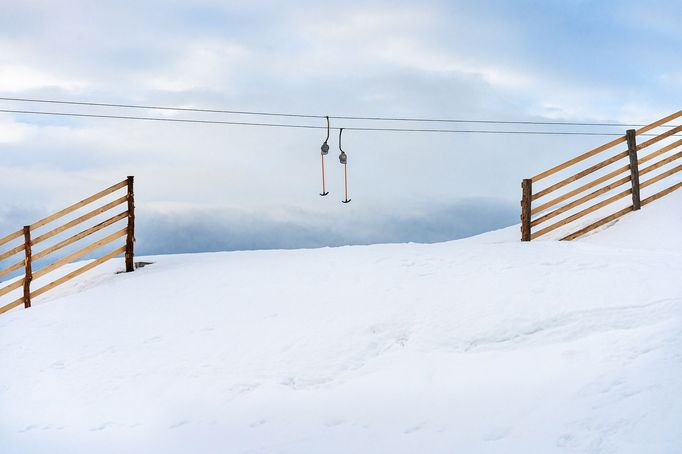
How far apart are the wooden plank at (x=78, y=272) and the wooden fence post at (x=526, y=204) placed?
834 centimetres

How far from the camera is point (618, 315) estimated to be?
25.8ft

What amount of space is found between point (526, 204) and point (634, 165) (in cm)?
263

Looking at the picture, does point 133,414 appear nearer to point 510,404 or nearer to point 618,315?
point 510,404

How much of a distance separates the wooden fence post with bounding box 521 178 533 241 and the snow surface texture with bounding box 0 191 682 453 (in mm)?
1606

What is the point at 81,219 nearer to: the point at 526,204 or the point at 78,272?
the point at 78,272

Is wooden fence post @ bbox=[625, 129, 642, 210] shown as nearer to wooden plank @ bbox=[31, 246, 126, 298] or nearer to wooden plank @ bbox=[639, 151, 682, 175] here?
wooden plank @ bbox=[639, 151, 682, 175]

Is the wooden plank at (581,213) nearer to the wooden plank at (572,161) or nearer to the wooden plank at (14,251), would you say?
the wooden plank at (572,161)

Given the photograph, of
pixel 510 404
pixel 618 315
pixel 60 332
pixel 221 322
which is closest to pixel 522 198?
pixel 618 315

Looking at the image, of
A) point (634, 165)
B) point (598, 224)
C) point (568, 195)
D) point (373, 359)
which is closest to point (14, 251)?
point (373, 359)

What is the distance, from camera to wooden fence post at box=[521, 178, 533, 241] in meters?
13.4

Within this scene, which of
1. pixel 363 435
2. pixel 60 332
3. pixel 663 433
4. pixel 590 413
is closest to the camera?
pixel 663 433

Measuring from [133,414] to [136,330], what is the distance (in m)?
2.66

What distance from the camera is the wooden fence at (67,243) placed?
526 inches

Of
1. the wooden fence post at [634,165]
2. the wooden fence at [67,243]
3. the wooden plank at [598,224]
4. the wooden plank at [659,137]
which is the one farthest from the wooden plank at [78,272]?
the wooden plank at [659,137]
